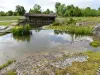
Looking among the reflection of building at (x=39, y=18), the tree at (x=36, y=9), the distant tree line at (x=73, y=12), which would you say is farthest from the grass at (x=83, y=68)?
the tree at (x=36, y=9)

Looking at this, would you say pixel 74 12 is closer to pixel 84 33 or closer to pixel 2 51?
pixel 84 33

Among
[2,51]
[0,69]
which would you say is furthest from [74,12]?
[0,69]

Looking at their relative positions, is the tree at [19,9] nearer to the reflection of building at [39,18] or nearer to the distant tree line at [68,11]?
the distant tree line at [68,11]

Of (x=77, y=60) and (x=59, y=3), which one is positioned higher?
(x=59, y=3)

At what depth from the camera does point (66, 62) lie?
1603 centimetres

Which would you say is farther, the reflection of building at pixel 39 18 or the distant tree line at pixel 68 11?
the distant tree line at pixel 68 11

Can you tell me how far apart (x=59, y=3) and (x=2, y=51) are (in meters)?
92.0

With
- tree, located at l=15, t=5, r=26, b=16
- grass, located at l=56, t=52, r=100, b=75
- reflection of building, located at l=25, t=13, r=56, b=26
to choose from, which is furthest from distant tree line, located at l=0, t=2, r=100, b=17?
grass, located at l=56, t=52, r=100, b=75

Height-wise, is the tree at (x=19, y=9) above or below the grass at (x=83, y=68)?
above

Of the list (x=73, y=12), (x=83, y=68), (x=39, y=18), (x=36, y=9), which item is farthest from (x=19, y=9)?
(x=83, y=68)

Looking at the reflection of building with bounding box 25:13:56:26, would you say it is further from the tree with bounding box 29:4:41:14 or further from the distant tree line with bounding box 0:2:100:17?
the tree with bounding box 29:4:41:14

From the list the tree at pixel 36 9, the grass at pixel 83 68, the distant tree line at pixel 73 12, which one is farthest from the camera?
the tree at pixel 36 9

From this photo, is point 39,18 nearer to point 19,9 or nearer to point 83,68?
point 19,9

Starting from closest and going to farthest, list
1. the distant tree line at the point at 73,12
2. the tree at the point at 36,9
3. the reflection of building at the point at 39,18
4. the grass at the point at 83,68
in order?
1. the grass at the point at 83,68
2. the reflection of building at the point at 39,18
3. the distant tree line at the point at 73,12
4. the tree at the point at 36,9
